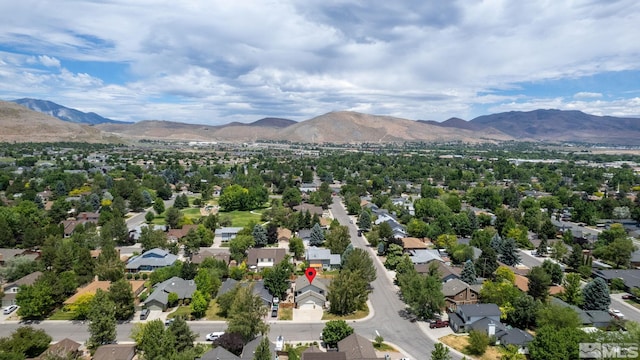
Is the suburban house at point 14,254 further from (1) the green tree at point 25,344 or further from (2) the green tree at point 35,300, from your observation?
(1) the green tree at point 25,344

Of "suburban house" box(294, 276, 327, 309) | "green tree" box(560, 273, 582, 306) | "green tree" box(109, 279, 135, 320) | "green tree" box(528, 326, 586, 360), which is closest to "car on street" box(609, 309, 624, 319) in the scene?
"green tree" box(560, 273, 582, 306)

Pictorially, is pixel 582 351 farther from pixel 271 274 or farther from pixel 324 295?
pixel 271 274

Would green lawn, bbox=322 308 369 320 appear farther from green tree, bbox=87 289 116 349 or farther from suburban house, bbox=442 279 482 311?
green tree, bbox=87 289 116 349

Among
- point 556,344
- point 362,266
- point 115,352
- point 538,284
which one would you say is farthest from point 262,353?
point 538,284

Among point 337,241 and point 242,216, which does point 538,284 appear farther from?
point 242,216

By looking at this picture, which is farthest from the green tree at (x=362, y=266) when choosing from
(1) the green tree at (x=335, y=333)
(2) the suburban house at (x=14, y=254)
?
(2) the suburban house at (x=14, y=254)
